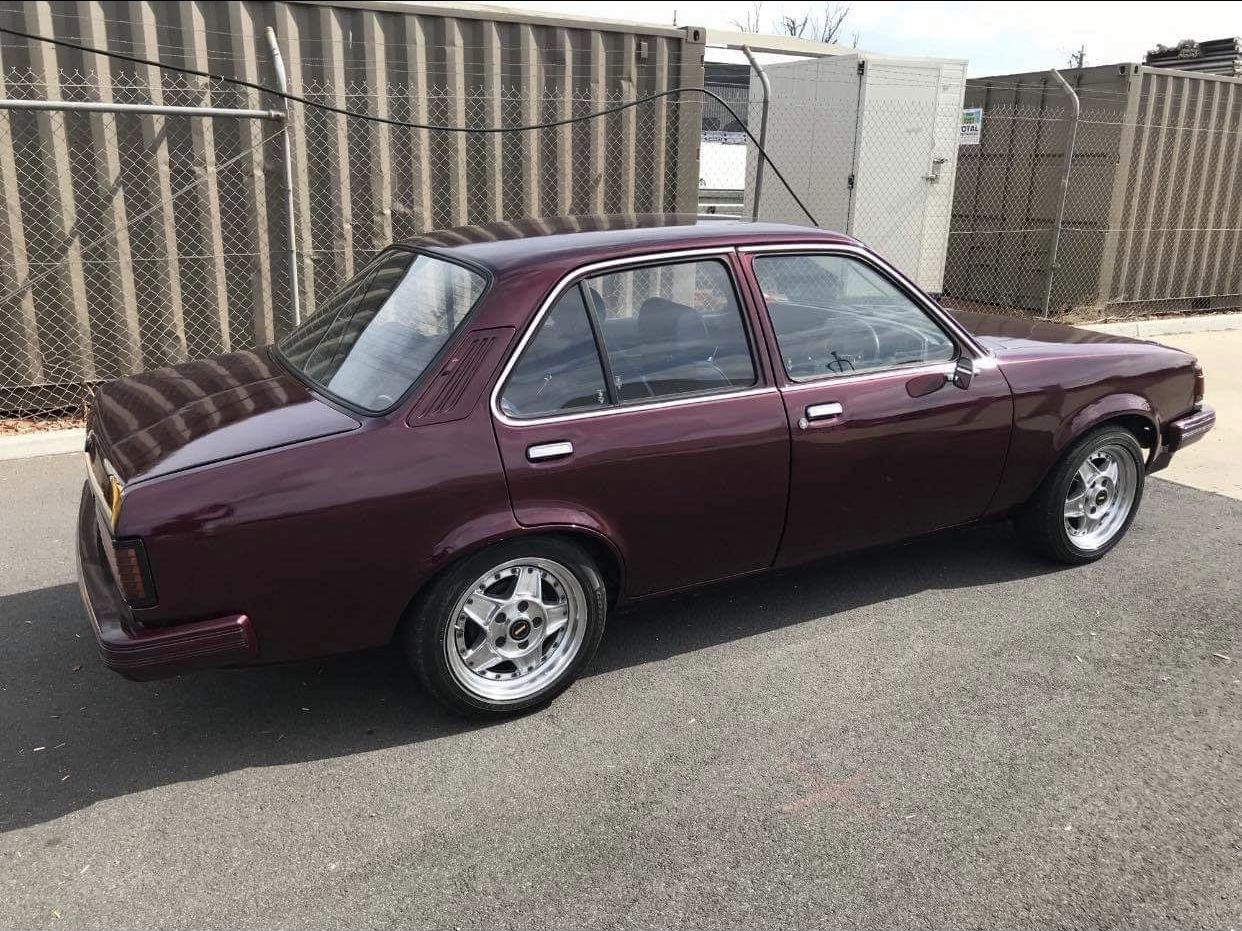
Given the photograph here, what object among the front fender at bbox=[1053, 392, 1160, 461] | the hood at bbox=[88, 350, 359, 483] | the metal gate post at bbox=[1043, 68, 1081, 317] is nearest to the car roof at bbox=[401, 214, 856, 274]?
the hood at bbox=[88, 350, 359, 483]

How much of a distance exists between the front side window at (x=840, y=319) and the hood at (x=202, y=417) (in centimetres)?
169

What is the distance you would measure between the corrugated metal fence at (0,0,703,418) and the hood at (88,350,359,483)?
329cm

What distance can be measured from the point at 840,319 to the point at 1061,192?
7317mm

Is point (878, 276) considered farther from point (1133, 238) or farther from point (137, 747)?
point (1133, 238)

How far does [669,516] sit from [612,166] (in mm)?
5339

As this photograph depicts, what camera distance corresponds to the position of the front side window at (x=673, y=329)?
363 cm

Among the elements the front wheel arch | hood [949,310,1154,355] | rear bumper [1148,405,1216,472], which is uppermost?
hood [949,310,1154,355]

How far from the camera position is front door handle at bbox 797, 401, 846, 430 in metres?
3.83

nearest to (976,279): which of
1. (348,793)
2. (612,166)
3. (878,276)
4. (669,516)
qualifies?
(612,166)

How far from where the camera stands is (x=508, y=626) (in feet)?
11.3

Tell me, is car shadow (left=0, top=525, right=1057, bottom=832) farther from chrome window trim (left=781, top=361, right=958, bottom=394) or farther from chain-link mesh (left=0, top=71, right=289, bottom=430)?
chain-link mesh (left=0, top=71, right=289, bottom=430)

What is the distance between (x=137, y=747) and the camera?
336 cm

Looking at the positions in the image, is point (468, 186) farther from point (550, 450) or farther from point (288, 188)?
point (550, 450)

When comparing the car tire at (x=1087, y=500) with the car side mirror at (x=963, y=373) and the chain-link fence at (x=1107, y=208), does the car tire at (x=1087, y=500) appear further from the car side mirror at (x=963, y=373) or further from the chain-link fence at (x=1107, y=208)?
the chain-link fence at (x=1107, y=208)
